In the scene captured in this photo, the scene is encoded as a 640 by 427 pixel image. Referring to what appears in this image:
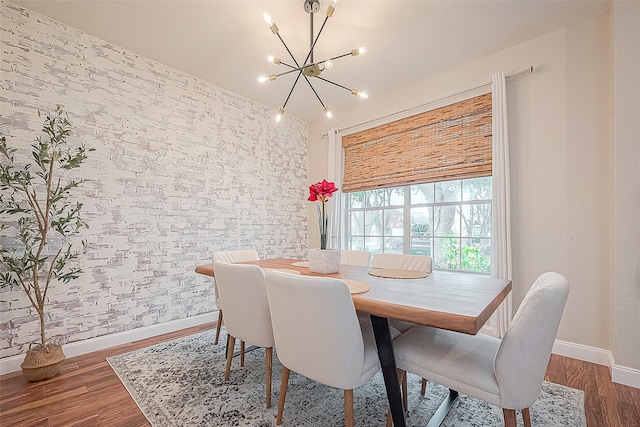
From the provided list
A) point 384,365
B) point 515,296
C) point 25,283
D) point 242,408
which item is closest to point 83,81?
point 25,283

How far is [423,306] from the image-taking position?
1.11 meters

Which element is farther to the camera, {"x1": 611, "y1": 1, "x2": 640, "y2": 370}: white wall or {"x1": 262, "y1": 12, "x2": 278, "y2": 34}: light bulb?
{"x1": 611, "y1": 1, "x2": 640, "y2": 370}: white wall

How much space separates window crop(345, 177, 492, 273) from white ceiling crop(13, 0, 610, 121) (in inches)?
51.8

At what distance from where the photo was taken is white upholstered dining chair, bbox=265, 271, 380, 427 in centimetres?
116

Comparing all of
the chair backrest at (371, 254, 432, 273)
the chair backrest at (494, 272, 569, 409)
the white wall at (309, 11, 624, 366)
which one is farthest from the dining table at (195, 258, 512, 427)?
the white wall at (309, 11, 624, 366)

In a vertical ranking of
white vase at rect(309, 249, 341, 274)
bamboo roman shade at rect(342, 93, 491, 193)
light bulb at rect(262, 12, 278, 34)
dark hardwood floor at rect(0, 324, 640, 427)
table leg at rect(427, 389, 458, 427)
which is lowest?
dark hardwood floor at rect(0, 324, 640, 427)

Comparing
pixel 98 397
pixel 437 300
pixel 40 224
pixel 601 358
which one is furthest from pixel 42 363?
pixel 601 358

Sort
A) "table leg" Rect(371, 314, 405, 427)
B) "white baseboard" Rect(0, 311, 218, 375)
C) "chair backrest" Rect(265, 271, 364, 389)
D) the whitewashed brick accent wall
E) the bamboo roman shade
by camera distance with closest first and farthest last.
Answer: "chair backrest" Rect(265, 271, 364, 389) < "table leg" Rect(371, 314, 405, 427) < "white baseboard" Rect(0, 311, 218, 375) < the whitewashed brick accent wall < the bamboo roman shade

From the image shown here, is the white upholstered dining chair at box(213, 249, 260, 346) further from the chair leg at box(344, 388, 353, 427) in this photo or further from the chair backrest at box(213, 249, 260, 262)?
the chair leg at box(344, 388, 353, 427)

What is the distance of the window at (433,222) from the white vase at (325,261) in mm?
1739

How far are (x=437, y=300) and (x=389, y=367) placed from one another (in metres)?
0.41

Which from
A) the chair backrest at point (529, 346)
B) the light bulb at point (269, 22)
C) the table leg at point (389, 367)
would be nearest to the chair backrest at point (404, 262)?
the table leg at point (389, 367)

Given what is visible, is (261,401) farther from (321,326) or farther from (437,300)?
(437,300)

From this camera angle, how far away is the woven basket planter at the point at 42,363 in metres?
1.93
